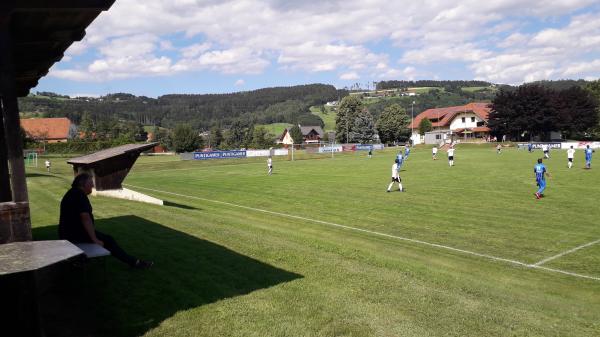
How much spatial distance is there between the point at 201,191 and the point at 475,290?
22.3 meters

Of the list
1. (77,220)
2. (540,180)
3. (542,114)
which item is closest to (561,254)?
(540,180)

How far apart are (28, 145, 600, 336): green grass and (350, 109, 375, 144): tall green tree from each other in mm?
82857

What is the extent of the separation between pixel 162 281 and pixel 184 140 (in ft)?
324

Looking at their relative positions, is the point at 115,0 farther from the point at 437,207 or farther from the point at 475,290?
the point at 437,207

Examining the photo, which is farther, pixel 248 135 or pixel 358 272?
pixel 248 135

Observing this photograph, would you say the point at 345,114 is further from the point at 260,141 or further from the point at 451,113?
the point at 451,113

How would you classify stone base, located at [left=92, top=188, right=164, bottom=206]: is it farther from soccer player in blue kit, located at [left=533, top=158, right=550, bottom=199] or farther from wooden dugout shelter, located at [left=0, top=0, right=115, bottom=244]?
soccer player in blue kit, located at [left=533, top=158, right=550, bottom=199]

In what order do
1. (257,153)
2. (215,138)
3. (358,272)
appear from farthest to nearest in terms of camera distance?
1. (215,138)
2. (257,153)
3. (358,272)

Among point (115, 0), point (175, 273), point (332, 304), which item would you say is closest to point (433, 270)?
point (332, 304)

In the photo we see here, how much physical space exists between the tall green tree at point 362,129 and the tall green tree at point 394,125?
5.37 metres

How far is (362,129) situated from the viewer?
103 metres

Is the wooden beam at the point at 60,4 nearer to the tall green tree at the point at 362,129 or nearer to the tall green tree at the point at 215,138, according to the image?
the tall green tree at the point at 362,129

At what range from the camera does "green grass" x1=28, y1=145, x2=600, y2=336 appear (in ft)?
19.4

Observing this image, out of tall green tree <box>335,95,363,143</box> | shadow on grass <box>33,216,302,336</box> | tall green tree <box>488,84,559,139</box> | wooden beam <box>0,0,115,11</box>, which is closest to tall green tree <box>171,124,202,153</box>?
tall green tree <box>335,95,363,143</box>
